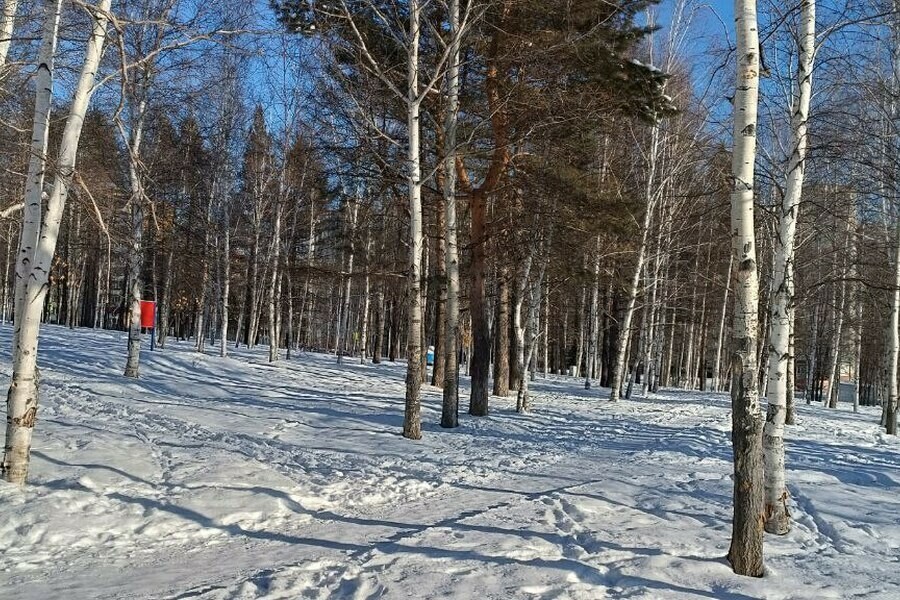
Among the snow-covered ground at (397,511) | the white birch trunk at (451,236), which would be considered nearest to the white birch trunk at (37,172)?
the snow-covered ground at (397,511)

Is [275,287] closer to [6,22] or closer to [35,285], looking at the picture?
[6,22]

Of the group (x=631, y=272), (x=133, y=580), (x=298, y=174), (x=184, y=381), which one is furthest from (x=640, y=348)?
(x=133, y=580)

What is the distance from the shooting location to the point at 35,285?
611 cm

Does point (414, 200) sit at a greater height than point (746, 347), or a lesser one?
greater

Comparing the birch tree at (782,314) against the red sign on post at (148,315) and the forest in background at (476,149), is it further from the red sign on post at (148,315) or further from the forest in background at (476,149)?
the red sign on post at (148,315)

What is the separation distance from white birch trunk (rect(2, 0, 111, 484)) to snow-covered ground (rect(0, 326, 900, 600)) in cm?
39

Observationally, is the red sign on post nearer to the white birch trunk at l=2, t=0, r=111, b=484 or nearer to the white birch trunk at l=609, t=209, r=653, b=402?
the white birch trunk at l=2, t=0, r=111, b=484

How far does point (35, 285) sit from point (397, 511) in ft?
13.9

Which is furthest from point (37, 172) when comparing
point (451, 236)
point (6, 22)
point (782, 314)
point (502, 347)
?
point (502, 347)

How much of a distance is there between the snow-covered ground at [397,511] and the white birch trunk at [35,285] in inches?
15.5

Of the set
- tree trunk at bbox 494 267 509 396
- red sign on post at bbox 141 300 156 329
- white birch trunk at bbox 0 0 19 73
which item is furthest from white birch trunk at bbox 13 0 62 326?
red sign on post at bbox 141 300 156 329

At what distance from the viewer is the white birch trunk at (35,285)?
6062mm

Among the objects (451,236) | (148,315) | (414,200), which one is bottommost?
(148,315)

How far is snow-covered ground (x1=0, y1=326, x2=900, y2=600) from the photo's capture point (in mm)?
4410
